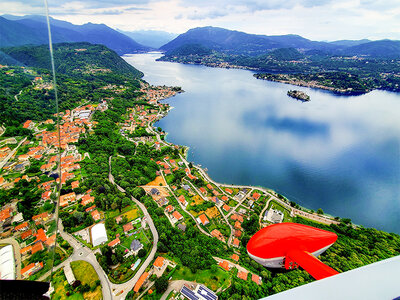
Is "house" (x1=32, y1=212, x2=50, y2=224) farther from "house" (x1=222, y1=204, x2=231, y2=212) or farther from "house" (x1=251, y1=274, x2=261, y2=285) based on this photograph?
"house" (x1=222, y1=204, x2=231, y2=212)

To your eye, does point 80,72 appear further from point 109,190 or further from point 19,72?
point 19,72

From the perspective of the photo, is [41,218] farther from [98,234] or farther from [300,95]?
[300,95]

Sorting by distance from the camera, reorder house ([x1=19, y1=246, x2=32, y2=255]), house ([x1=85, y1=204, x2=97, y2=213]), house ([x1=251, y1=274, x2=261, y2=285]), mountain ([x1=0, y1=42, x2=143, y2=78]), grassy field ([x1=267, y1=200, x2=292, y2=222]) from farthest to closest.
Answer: mountain ([x1=0, y1=42, x2=143, y2=78]), grassy field ([x1=267, y1=200, x2=292, y2=222]), house ([x1=85, y1=204, x2=97, y2=213]), house ([x1=251, y1=274, x2=261, y2=285]), house ([x1=19, y1=246, x2=32, y2=255])

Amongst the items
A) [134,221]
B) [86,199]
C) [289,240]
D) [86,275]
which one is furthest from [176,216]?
[289,240]

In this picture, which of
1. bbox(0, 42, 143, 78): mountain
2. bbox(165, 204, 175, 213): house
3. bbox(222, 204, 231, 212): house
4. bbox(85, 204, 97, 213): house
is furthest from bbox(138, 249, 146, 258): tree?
bbox(0, 42, 143, 78): mountain

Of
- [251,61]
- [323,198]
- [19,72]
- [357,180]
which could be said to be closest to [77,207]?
[19,72]

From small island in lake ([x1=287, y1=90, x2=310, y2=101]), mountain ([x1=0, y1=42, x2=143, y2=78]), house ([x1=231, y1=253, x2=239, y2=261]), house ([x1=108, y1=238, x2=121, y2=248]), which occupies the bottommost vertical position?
house ([x1=231, y1=253, x2=239, y2=261])
